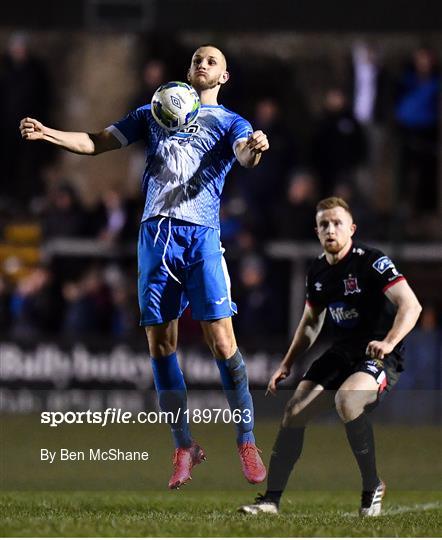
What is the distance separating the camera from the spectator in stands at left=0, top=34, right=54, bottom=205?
63.5 feet

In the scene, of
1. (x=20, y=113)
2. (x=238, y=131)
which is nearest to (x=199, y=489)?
(x=238, y=131)

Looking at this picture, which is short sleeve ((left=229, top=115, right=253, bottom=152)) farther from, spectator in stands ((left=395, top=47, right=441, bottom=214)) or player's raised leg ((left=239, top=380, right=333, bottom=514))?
spectator in stands ((left=395, top=47, right=441, bottom=214))

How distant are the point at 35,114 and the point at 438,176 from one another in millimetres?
5667

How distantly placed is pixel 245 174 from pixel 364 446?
9115 mm

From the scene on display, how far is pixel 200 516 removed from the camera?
372 inches

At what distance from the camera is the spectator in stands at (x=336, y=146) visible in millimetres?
18375

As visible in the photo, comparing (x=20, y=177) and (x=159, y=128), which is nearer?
(x=159, y=128)

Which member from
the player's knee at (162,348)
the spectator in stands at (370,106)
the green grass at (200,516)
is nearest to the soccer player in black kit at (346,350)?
the green grass at (200,516)

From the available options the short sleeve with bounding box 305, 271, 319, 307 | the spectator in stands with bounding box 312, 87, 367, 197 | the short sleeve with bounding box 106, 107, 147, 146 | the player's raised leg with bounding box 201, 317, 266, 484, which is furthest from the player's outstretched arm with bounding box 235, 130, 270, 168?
the spectator in stands with bounding box 312, 87, 367, 197

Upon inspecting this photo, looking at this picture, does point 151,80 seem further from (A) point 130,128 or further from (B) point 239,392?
(B) point 239,392

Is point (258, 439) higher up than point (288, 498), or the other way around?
point (258, 439)

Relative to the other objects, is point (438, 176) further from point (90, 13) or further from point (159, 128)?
point (159, 128)

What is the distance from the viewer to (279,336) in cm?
1716

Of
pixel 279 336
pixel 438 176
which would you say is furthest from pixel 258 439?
pixel 438 176
